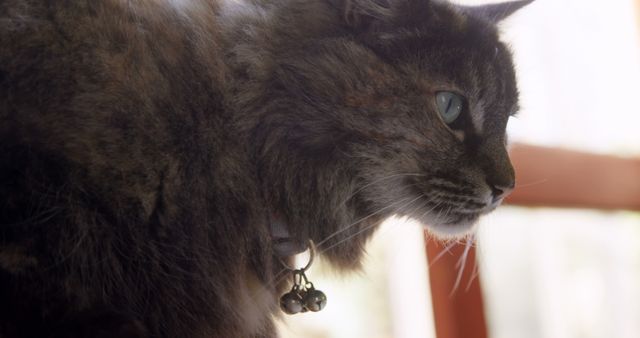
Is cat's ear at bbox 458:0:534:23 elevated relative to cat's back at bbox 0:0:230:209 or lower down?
elevated

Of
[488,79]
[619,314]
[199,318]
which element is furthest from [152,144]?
[619,314]

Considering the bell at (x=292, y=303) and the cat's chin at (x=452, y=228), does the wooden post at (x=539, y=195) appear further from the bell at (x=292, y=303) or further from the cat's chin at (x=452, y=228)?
the bell at (x=292, y=303)

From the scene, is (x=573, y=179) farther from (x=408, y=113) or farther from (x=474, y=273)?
(x=408, y=113)

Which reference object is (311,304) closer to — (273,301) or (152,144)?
(273,301)

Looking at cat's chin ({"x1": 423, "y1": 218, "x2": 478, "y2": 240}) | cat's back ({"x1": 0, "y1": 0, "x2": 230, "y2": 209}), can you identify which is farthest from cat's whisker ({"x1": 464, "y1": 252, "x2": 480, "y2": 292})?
cat's back ({"x1": 0, "y1": 0, "x2": 230, "y2": 209})

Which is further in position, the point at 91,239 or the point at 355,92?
the point at 355,92

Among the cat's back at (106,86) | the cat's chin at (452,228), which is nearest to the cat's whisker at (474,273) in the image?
the cat's chin at (452,228)

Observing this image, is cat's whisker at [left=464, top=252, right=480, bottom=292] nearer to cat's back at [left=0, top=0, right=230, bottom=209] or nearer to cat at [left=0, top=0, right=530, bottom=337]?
cat at [left=0, top=0, right=530, bottom=337]
